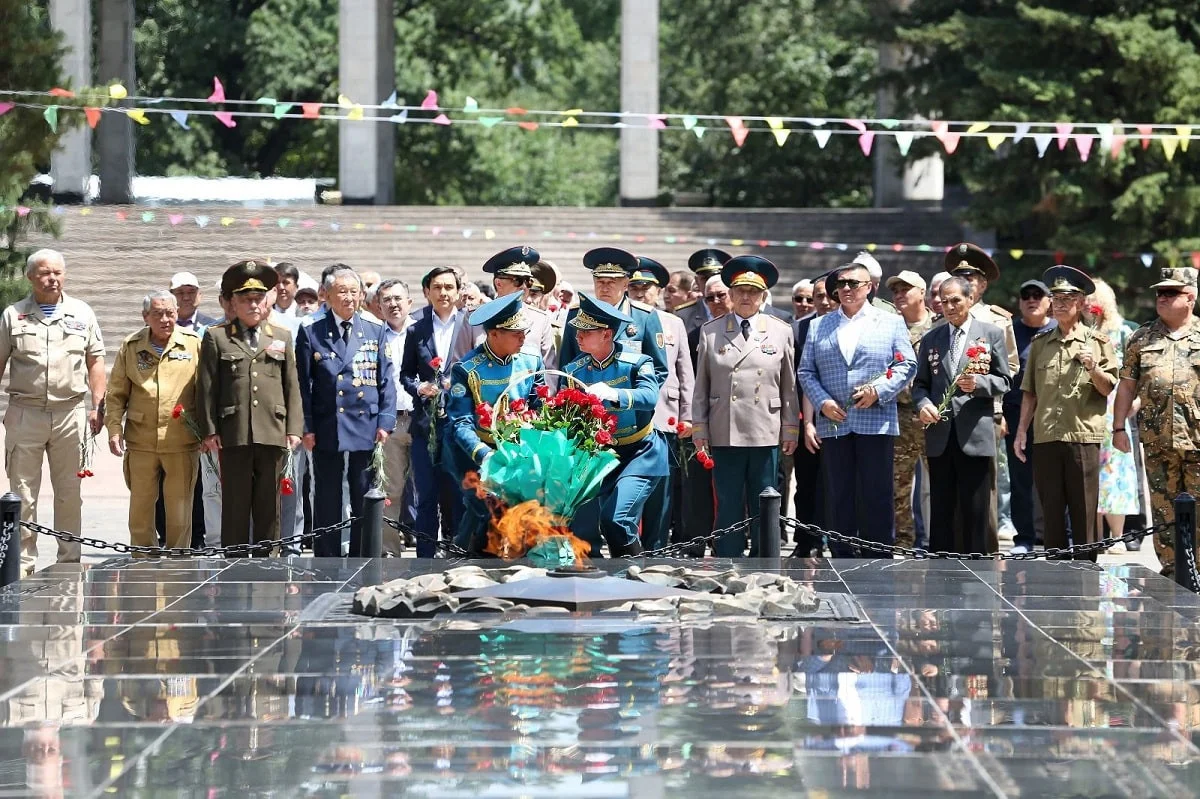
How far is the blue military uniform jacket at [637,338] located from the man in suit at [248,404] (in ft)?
6.61

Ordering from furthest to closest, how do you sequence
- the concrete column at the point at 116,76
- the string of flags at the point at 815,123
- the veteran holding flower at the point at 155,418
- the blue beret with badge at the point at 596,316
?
the concrete column at the point at 116,76 → the string of flags at the point at 815,123 → the veteran holding flower at the point at 155,418 → the blue beret with badge at the point at 596,316

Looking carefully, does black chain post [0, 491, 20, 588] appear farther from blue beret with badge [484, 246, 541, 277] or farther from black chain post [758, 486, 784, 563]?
black chain post [758, 486, 784, 563]

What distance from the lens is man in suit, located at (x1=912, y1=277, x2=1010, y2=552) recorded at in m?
12.3

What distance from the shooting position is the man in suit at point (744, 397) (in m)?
12.1

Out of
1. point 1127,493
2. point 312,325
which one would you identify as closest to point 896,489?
point 1127,493

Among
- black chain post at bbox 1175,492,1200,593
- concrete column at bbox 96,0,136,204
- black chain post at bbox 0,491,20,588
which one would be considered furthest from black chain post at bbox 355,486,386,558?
concrete column at bbox 96,0,136,204

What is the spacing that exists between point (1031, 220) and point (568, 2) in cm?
3263

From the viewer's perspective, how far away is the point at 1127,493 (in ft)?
45.9

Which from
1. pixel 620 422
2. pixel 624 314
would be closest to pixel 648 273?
pixel 624 314

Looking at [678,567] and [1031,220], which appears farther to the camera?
[1031,220]

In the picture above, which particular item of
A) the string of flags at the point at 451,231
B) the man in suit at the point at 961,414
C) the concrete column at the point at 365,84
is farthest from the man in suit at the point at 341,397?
the concrete column at the point at 365,84

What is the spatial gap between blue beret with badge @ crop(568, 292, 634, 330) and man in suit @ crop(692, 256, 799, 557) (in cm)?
184

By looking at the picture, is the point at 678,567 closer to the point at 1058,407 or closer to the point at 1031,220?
the point at 1058,407

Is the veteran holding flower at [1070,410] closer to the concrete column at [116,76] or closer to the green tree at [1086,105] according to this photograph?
the green tree at [1086,105]
